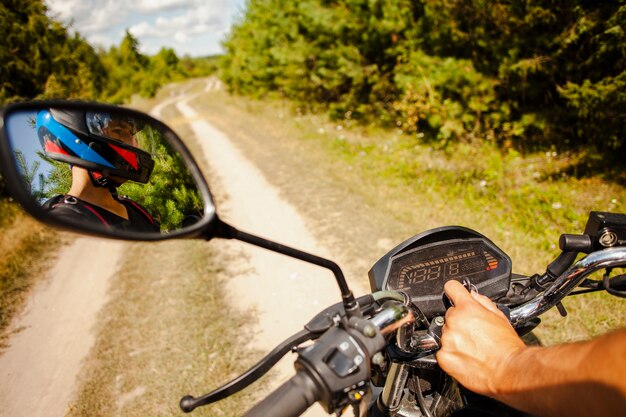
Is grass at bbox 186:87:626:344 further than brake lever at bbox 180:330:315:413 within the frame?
Yes

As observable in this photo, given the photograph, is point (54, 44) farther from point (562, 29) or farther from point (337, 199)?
point (562, 29)

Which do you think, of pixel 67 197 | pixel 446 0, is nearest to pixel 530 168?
pixel 446 0

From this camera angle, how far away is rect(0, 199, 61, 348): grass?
5.51 m

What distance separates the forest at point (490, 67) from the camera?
18.1ft

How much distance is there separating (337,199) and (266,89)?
15.5m

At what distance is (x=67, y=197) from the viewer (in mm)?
985

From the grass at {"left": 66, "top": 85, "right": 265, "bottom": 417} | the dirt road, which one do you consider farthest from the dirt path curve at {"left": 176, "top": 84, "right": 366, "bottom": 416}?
the grass at {"left": 66, "top": 85, "right": 265, "bottom": 417}

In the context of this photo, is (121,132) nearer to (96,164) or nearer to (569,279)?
(96,164)

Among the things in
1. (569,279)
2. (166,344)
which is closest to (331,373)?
(569,279)

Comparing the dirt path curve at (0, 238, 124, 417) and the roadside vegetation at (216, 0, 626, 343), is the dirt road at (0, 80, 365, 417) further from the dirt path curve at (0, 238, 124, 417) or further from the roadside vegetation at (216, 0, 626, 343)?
the roadside vegetation at (216, 0, 626, 343)

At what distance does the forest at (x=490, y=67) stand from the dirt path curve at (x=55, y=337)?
690 cm

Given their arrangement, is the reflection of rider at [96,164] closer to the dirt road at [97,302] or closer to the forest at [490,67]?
the dirt road at [97,302]

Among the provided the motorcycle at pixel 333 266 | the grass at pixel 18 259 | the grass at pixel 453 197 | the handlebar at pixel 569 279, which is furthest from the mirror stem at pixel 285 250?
the grass at pixel 18 259

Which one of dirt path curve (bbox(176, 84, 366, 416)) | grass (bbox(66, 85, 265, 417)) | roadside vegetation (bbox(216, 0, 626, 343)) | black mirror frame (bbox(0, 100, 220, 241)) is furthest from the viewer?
roadside vegetation (bbox(216, 0, 626, 343))
